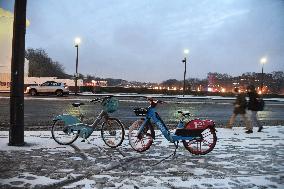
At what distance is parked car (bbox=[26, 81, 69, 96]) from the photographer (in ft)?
122

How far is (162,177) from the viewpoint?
19.5 ft

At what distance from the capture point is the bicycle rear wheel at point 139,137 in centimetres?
817

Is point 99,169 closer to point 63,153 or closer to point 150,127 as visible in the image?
point 63,153

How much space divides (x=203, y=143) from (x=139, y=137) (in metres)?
1.50

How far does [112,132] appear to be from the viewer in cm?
877

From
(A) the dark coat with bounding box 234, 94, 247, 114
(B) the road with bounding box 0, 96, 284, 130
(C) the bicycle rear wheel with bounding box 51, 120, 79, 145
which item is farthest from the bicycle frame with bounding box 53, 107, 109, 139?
(A) the dark coat with bounding box 234, 94, 247, 114

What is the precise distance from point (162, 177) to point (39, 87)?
111ft

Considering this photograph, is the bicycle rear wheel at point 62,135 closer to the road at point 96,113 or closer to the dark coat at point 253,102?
the road at point 96,113

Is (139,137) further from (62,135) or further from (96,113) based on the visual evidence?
(96,113)

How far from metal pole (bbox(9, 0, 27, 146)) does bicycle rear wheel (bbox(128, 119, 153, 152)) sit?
261 centimetres

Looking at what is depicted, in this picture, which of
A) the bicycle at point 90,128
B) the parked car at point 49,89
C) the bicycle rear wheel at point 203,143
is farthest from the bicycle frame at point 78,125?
the parked car at point 49,89

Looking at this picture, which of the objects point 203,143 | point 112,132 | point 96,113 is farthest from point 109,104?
point 96,113

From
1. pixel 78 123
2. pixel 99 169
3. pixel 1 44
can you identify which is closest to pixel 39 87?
pixel 1 44

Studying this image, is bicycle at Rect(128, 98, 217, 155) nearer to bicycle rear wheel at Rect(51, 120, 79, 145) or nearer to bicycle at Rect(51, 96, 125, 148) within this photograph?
bicycle at Rect(51, 96, 125, 148)
